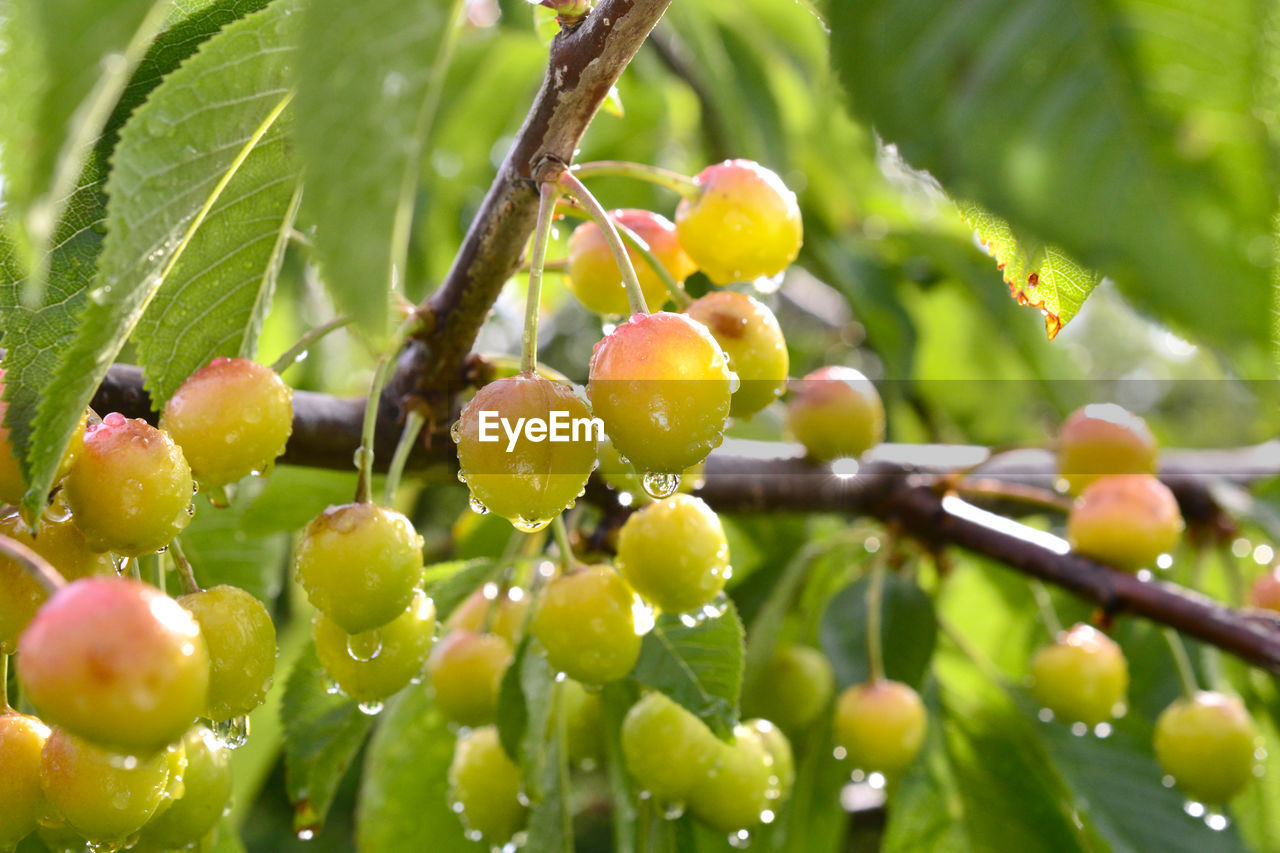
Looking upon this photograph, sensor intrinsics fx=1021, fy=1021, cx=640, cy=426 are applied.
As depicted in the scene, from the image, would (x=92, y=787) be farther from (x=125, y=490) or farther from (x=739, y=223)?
(x=739, y=223)

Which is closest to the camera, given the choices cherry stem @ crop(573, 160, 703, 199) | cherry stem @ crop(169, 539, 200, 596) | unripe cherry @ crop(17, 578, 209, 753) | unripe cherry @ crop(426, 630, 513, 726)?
unripe cherry @ crop(17, 578, 209, 753)

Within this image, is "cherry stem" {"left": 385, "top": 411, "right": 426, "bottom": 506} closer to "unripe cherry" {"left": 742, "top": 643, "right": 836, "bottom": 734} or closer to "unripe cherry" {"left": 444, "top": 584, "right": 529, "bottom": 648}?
"unripe cherry" {"left": 444, "top": 584, "right": 529, "bottom": 648}

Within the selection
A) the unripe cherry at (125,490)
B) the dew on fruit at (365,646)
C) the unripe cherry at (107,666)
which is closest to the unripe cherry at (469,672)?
the dew on fruit at (365,646)

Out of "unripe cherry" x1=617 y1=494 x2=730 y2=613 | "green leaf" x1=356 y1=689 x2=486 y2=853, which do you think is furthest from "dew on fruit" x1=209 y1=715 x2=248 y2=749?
"green leaf" x1=356 y1=689 x2=486 y2=853

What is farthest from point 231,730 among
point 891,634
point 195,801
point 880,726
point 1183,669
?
point 1183,669

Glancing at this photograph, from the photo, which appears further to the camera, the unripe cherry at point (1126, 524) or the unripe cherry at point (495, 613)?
the unripe cherry at point (1126, 524)

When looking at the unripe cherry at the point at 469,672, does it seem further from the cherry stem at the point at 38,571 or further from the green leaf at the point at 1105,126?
the green leaf at the point at 1105,126

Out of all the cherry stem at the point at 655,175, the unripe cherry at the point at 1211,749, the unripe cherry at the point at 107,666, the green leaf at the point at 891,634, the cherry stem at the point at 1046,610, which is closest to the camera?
the unripe cherry at the point at 107,666
